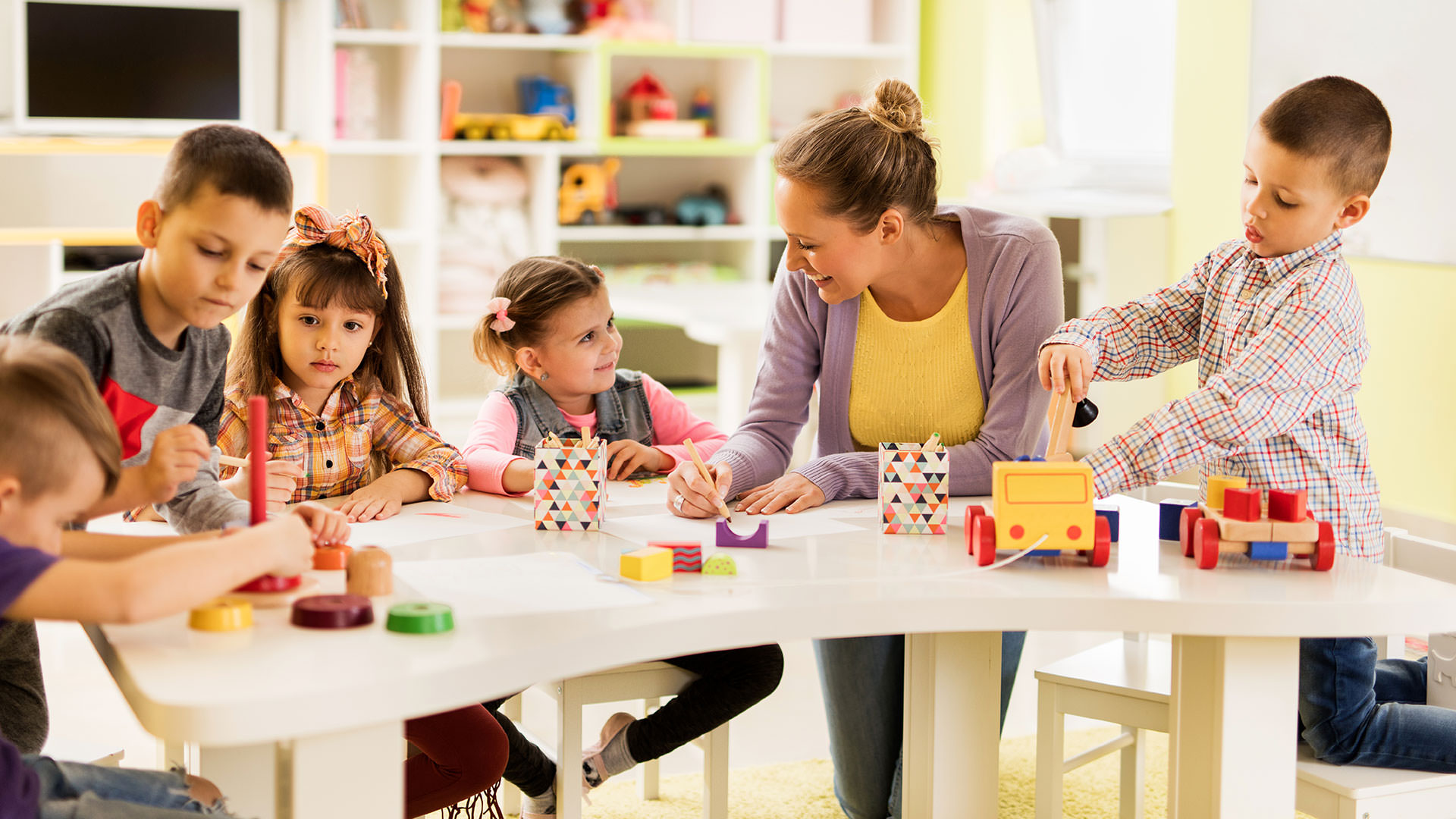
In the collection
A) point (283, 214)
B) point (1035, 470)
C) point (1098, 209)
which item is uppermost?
point (1098, 209)

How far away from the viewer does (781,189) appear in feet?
6.05

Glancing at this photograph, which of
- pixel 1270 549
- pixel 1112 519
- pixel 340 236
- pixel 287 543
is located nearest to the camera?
pixel 287 543

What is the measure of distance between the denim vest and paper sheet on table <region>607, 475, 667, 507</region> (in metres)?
0.16

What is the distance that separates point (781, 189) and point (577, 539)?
1.96 ft

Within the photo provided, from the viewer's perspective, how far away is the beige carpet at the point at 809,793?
2221 mm

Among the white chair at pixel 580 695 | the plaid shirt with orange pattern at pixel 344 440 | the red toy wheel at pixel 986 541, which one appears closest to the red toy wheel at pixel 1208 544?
the red toy wheel at pixel 986 541

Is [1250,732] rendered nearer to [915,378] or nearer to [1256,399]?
[1256,399]

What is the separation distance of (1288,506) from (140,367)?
118 centimetres

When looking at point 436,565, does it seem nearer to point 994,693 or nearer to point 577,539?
point 577,539

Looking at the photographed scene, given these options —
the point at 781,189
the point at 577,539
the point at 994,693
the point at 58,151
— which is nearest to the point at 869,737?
the point at 994,693

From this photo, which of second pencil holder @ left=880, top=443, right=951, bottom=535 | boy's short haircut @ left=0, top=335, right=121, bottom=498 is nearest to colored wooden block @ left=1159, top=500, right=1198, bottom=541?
second pencil holder @ left=880, top=443, right=951, bottom=535

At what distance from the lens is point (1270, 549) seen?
4.59 feet

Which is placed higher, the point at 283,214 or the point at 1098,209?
the point at 1098,209

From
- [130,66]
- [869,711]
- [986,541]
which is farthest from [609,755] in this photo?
[130,66]
